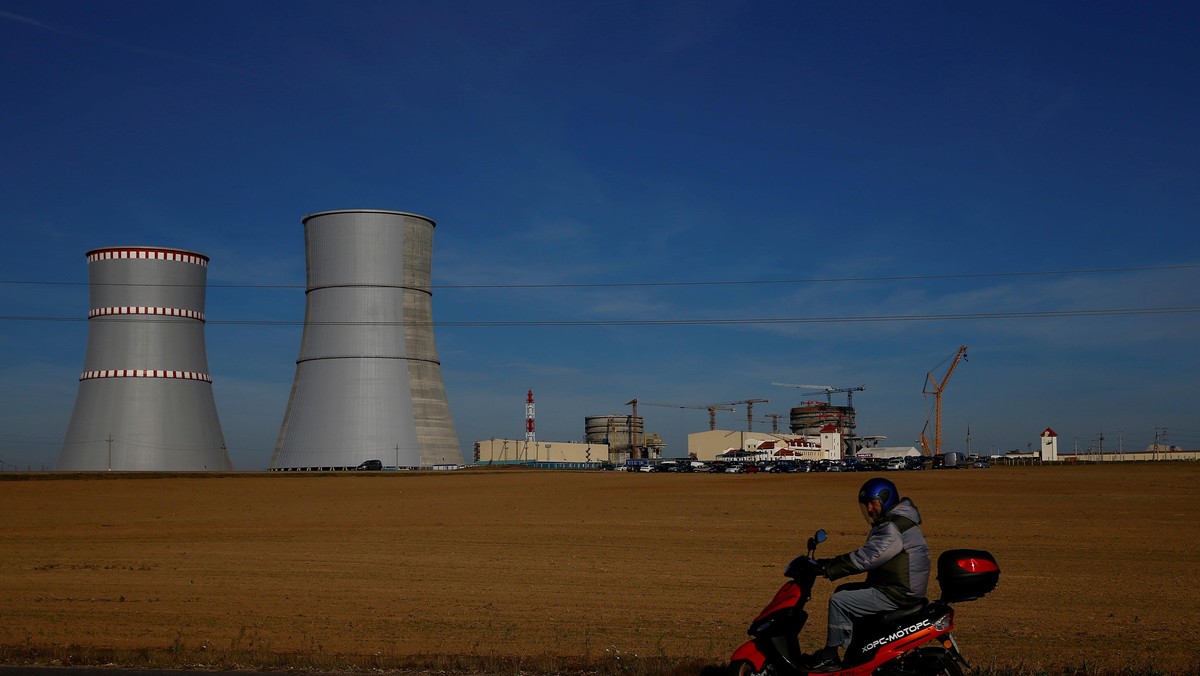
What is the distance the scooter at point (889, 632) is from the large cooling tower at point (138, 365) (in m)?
50.2

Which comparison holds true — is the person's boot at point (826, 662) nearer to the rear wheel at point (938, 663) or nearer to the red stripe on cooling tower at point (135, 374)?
the rear wheel at point (938, 663)

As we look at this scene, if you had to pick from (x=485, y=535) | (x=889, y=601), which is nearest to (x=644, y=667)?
(x=889, y=601)

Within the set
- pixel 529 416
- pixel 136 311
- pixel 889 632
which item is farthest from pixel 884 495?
pixel 529 416

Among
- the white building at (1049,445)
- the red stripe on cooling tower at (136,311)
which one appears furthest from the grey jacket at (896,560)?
the white building at (1049,445)

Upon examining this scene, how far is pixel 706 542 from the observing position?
65.0 ft

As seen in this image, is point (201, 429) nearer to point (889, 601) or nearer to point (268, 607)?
point (268, 607)

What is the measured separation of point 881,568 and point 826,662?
702 mm

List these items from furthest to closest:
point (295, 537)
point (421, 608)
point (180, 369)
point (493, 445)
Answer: point (493, 445) < point (180, 369) < point (295, 537) < point (421, 608)

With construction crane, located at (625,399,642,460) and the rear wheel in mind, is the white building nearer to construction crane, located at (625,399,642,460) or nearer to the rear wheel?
construction crane, located at (625,399,642,460)

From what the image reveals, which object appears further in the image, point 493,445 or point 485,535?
point 493,445

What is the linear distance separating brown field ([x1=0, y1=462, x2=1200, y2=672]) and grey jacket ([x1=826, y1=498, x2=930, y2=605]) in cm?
234

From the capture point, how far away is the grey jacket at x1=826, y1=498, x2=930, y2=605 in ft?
19.1

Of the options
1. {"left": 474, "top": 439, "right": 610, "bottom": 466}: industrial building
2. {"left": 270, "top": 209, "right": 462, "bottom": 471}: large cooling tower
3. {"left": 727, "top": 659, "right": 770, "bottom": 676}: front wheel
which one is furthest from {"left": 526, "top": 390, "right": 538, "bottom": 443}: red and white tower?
{"left": 727, "top": 659, "right": 770, "bottom": 676}: front wheel

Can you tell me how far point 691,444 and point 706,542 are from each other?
127 meters
